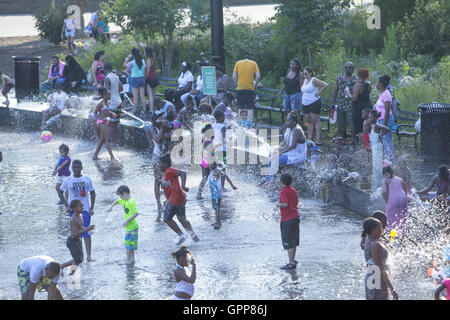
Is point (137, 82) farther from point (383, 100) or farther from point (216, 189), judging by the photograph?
point (216, 189)

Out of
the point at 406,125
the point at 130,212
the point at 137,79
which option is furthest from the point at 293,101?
the point at 130,212

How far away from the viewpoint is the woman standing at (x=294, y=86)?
54.9ft

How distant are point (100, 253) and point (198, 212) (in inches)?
93.4

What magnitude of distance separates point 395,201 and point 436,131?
491 cm

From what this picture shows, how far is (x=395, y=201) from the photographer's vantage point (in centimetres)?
1064

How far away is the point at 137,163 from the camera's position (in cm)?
1730

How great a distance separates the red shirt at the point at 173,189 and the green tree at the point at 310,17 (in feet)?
28.7

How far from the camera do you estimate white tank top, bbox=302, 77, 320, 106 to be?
16094mm

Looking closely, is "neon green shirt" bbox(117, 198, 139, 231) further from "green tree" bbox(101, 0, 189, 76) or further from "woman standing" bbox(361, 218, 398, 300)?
"green tree" bbox(101, 0, 189, 76)

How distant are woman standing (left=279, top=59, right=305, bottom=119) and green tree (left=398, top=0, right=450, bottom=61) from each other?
577 centimetres

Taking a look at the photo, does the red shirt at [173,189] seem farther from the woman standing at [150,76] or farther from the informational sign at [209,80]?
the woman standing at [150,76]
